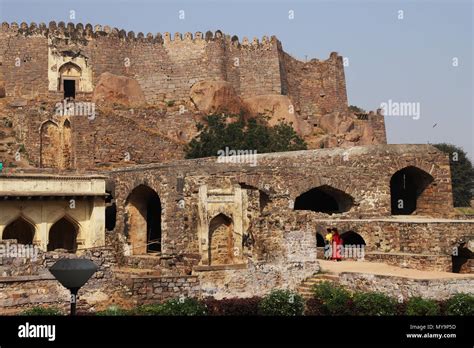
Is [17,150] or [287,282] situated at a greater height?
[17,150]

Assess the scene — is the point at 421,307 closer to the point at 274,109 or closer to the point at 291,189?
the point at 291,189

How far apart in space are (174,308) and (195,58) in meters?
26.8

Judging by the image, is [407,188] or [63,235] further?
Result: [407,188]

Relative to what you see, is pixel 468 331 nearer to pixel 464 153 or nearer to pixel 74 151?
pixel 74 151

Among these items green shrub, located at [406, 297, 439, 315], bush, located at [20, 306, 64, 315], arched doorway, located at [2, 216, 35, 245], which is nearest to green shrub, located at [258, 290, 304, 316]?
green shrub, located at [406, 297, 439, 315]

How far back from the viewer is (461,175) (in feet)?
170

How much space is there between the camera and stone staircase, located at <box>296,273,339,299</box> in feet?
59.4

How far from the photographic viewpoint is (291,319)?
932 cm

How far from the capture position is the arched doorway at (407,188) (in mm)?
29172

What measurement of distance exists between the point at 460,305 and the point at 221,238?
7.24 meters

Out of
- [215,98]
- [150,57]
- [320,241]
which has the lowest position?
[320,241]

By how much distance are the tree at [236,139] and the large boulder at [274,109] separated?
230cm

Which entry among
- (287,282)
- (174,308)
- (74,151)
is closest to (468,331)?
(174,308)

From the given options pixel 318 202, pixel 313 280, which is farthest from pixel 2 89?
pixel 313 280
